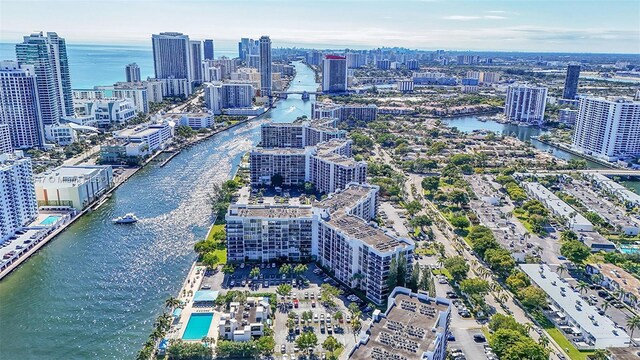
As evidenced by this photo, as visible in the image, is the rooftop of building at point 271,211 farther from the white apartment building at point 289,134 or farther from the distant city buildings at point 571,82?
the distant city buildings at point 571,82

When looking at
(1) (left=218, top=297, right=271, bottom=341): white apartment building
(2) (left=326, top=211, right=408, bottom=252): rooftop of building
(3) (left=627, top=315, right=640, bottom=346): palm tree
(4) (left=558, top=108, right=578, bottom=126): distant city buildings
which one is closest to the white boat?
(1) (left=218, top=297, right=271, bottom=341): white apartment building

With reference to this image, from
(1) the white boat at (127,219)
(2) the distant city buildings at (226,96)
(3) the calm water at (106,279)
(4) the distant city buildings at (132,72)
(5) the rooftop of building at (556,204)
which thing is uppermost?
(4) the distant city buildings at (132,72)

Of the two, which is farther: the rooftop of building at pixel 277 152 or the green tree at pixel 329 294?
the rooftop of building at pixel 277 152

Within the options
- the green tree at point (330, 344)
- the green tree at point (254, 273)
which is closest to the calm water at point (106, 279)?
the green tree at point (254, 273)

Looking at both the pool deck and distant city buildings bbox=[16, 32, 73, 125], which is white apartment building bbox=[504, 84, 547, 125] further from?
distant city buildings bbox=[16, 32, 73, 125]

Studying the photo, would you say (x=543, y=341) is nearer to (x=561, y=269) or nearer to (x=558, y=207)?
(x=561, y=269)

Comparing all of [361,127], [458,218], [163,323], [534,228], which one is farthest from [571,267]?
[361,127]

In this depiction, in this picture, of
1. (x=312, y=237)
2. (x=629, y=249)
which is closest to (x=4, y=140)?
(x=312, y=237)
